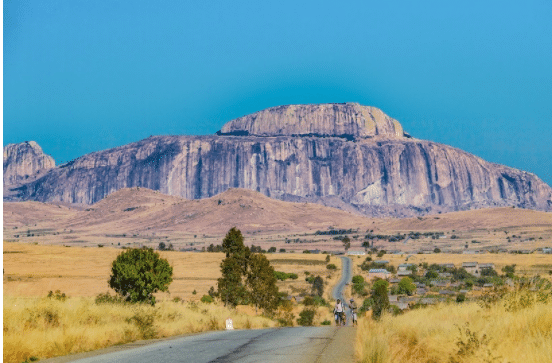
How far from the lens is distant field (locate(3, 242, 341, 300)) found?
2773 inches

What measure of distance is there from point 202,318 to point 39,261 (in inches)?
2822

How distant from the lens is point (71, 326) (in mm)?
16000

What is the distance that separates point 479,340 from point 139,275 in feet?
92.1

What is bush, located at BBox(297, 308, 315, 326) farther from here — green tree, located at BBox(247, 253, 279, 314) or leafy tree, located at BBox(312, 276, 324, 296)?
leafy tree, located at BBox(312, 276, 324, 296)

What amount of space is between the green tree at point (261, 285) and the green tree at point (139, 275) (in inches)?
323

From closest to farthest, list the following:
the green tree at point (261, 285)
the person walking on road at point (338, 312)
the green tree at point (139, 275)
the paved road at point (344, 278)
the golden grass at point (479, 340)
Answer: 1. the golden grass at point (479, 340)
2. the person walking on road at point (338, 312)
3. the green tree at point (139, 275)
4. the green tree at point (261, 285)
5. the paved road at point (344, 278)

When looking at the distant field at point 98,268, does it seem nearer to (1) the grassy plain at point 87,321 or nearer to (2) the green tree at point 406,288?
(2) the green tree at point 406,288

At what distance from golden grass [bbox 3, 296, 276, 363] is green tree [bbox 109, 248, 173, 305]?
44.8ft

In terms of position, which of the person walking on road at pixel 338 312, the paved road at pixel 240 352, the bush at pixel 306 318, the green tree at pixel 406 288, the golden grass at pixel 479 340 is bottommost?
the bush at pixel 306 318

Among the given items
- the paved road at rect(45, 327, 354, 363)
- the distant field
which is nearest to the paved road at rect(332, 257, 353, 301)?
the distant field

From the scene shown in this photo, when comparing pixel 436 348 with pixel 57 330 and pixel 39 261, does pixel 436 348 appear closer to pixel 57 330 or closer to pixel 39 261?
pixel 57 330

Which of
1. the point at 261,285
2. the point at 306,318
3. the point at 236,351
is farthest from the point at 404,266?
the point at 236,351

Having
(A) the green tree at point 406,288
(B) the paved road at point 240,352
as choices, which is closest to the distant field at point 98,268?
(A) the green tree at point 406,288

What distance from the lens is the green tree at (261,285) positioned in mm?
44656
